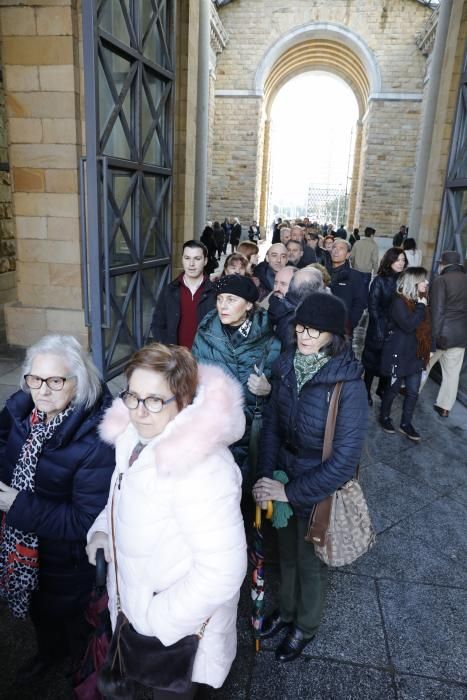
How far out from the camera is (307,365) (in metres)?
2.32

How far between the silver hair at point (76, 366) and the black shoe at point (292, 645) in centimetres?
158

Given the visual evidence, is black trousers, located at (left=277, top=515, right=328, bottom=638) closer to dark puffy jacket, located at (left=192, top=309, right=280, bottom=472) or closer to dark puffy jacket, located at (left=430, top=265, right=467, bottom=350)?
dark puffy jacket, located at (left=192, top=309, right=280, bottom=472)

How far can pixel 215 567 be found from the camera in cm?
149

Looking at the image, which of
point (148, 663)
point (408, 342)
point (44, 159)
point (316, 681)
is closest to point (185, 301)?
point (408, 342)

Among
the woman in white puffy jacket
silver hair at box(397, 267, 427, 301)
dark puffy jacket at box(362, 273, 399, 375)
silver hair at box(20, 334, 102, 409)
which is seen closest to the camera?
Result: the woman in white puffy jacket

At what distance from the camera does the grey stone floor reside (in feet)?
7.64

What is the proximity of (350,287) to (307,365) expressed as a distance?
3881mm

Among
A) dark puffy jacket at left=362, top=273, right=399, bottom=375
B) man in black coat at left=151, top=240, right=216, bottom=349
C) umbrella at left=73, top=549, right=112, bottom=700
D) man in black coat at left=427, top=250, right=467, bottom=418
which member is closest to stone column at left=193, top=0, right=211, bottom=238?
dark puffy jacket at left=362, top=273, right=399, bottom=375

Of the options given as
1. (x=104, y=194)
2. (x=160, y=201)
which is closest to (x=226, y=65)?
(x=160, y=201)

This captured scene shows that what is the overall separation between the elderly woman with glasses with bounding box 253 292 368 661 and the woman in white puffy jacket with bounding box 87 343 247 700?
0.62 meters

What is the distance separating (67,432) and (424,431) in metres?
→ 4.36

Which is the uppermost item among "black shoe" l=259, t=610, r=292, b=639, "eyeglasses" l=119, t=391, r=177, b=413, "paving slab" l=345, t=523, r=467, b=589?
"eyeglasses" l=119, t=391, r=177, b=413

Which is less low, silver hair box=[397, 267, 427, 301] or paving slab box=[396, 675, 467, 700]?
silver hair box=[397, 267, 427, 301]

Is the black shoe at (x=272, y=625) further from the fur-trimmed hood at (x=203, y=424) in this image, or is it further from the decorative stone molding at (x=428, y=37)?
the decorative stone molding at (x=428, y=37)
